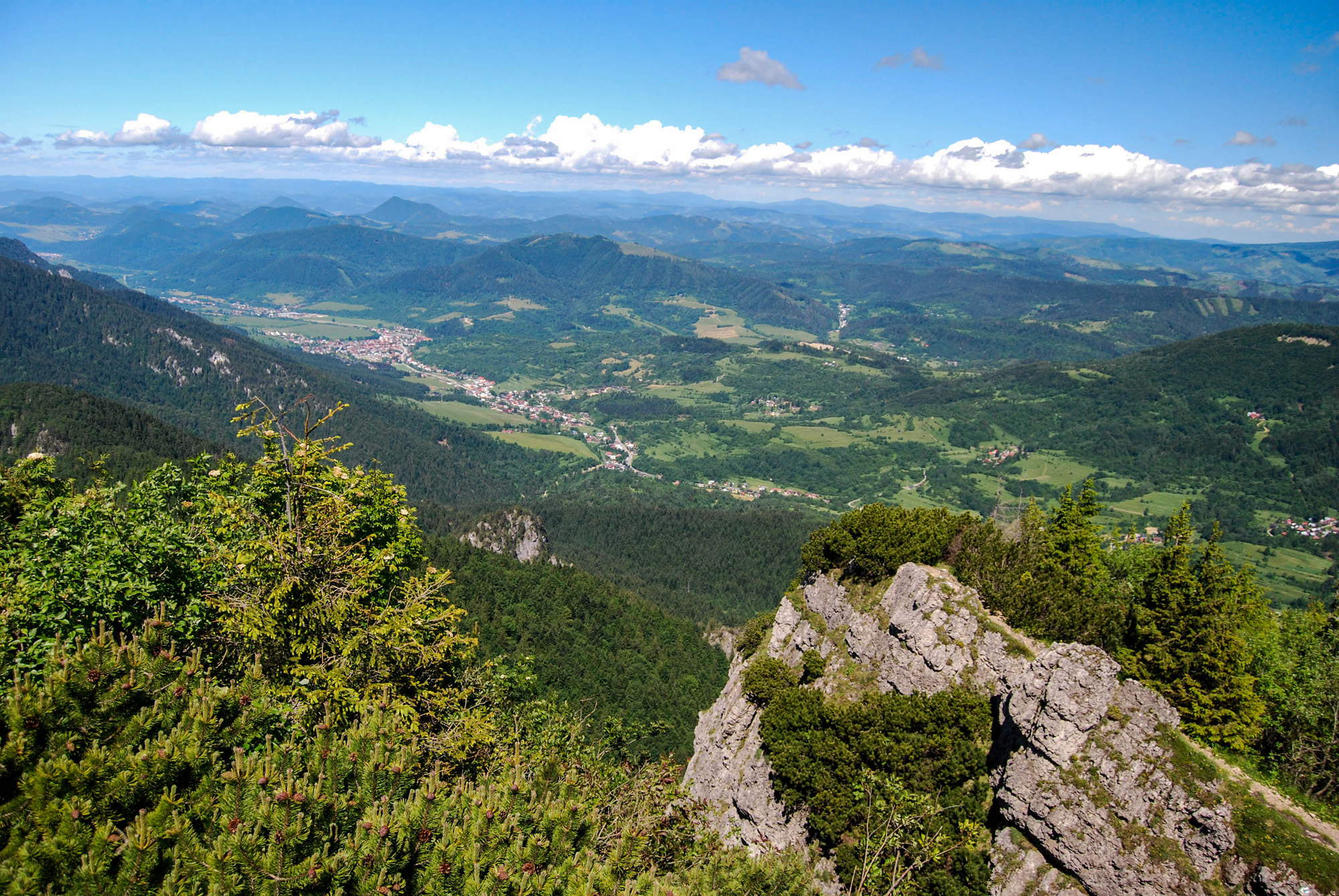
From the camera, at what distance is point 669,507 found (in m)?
187

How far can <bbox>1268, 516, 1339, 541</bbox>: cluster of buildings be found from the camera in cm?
17000

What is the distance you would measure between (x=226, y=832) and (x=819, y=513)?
633 feet

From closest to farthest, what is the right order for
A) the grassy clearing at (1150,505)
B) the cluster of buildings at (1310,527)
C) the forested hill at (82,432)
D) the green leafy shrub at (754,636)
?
the green leafy shrub at (754,636) < the forested hill at (82,432) < the cluster of buildings at (1310,527) < the grassy clearing at (1150,505)

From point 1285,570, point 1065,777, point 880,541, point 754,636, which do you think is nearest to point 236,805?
point 1065,777

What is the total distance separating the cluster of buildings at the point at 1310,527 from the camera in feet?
558

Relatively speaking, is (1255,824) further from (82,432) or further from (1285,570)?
(1285,570)

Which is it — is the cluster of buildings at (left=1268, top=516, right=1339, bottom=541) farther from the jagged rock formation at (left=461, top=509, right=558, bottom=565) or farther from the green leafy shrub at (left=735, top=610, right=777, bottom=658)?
the green leafy shrub at (left=735, top=610, right=777, bottom=658)

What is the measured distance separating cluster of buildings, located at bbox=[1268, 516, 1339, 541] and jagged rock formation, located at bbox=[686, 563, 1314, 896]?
676ft

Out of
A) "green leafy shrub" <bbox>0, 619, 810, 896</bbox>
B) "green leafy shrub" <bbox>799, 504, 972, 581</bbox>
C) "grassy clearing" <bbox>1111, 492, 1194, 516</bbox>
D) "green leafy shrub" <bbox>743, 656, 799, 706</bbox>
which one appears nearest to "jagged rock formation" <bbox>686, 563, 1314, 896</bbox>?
"green leafy shrub" <bbox>743, 656, 799, 706</bbox>

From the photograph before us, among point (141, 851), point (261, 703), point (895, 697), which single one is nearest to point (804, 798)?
point (895, 697)

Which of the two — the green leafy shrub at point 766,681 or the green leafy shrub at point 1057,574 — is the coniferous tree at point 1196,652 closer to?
the green leafy shrub at point 1057,574

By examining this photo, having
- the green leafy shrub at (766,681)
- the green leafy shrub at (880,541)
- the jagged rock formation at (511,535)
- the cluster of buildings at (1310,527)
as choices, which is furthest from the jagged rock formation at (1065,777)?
the cluster of buildings at (1310,527)

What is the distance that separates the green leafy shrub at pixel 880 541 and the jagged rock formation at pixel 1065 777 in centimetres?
428

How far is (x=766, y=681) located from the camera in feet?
101
